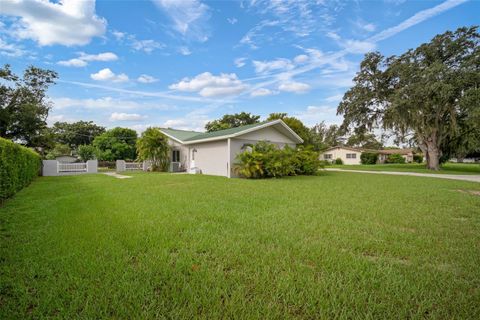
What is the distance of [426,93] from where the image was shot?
19.3 meters

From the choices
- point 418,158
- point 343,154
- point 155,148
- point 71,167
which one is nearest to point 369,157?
point 343,154

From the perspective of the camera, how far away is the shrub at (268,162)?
1265 cm

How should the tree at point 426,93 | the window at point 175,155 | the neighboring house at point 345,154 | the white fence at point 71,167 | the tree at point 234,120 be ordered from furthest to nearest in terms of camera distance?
1. the neighboring house at point 345,154
2. the tree at point 234,120
3. the window at point 175,155
4. the tree at point 426,93
5. the white fence at point 71,167

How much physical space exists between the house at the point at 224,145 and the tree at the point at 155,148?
893mm

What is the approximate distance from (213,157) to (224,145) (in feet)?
4.65

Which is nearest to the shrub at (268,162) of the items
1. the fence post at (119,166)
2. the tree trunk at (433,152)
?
the fence post at (119,166)

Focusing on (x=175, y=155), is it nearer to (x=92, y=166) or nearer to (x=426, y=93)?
(x=92, y=166)

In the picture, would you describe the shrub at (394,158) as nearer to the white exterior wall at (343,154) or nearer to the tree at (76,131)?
the white exterior wall at (343,154)

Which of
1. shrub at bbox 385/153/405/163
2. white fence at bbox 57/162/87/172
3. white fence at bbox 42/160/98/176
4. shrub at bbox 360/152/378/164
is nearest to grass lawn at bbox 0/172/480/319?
white fence at bbox 42/160/98/176

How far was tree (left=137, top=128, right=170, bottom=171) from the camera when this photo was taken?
1873 cm

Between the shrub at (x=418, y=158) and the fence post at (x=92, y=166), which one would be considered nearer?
the fence post at (x=92, y=166)

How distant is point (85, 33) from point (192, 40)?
18.2 ft

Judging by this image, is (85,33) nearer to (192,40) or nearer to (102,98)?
(192,40)

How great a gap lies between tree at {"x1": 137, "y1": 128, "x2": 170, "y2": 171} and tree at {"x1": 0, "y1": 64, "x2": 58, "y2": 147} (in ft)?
36.5
